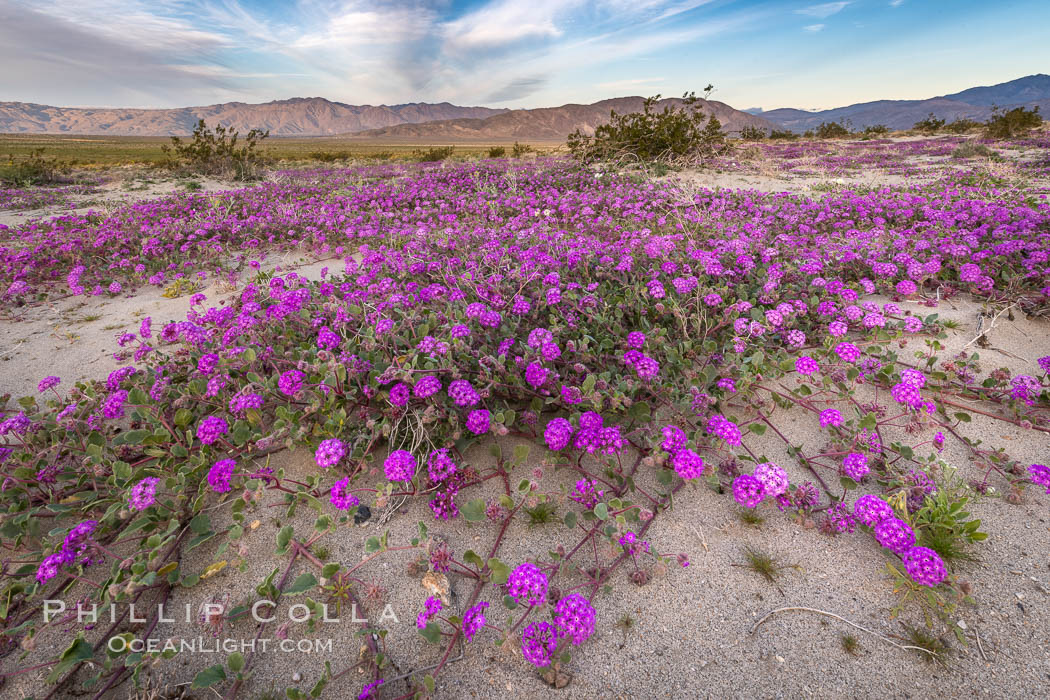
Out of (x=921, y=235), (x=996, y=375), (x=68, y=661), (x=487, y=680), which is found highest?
(x=921, y=235)

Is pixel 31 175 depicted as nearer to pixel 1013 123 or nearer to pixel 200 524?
pixel 200 524

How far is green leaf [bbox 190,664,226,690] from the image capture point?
63.4 inches

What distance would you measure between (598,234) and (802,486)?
4.87 metres

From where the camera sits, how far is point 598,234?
6.59 meters

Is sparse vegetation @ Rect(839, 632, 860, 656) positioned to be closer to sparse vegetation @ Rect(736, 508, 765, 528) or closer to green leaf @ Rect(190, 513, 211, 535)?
sparse vegetation @ Rect(736, 508, 765, 528)

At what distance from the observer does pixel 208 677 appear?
1640 mm

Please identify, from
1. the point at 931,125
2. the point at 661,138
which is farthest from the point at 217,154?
the point at 931,125

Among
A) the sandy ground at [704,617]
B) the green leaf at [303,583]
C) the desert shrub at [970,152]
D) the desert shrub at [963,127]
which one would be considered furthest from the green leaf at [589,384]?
the desert shrub at [963,127]

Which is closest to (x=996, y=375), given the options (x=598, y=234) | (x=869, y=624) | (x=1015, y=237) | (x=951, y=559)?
(x=951, y=559)

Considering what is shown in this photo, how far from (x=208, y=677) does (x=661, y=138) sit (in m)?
15.4

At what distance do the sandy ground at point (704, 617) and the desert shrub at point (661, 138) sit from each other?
42.6ft

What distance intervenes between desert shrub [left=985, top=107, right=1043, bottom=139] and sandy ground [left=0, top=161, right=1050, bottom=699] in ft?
90.8

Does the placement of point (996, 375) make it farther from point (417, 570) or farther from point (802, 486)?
point (417, 570)

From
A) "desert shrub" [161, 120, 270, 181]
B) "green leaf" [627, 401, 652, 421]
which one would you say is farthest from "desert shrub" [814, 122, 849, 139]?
"green leaf" [627, 401, 652, 421]
